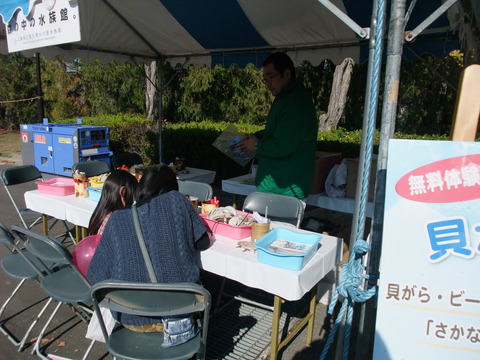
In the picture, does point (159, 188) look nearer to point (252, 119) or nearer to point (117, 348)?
point (117, 348)

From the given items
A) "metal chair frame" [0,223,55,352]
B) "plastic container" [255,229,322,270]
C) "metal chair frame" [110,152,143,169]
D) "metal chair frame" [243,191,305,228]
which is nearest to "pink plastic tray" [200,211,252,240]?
"plastic container" [255,229,322,270]

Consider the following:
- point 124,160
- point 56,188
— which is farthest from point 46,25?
point 124,160

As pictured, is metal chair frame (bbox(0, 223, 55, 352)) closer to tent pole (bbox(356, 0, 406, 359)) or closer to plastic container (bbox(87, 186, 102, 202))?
plastic container (bbox(87, 186, 102, 202))

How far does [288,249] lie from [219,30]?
3334 millimetres

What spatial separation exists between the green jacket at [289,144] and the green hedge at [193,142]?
3.25m

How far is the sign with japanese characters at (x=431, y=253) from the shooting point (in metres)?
1.12

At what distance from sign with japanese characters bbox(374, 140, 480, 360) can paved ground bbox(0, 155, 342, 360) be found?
1.30 metres

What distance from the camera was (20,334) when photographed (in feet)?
8.18

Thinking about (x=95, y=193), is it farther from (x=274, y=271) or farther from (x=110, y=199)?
(x=274, y=271)

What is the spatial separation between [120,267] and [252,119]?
39.8 ft

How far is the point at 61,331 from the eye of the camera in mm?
2533

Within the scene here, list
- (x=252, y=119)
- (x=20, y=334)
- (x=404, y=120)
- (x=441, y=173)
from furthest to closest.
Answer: (x=252, y=119), (x=404, y=120), (x=20, y=334), (x=441, y=173)

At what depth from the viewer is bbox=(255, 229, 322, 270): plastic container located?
1.77 meters

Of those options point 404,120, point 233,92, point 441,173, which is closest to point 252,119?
point 233,92
